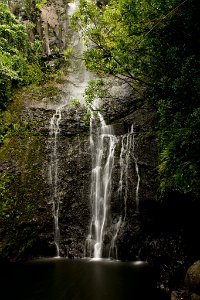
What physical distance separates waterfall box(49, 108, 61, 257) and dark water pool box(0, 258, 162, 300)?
1.60m

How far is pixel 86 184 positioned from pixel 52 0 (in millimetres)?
19220

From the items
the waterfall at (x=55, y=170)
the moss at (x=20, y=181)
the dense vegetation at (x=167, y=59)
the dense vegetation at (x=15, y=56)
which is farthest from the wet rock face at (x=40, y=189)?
the dense vegetation at (x=167, y=59)

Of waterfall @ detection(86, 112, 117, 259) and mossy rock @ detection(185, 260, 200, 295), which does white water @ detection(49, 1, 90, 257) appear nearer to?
waterfall @ detection(86, 112, 117, 259)

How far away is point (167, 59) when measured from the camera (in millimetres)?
7996

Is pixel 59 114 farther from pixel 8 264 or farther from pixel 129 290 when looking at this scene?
pixel 129 290

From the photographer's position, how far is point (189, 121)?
6.81 metres

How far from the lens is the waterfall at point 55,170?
12455mm

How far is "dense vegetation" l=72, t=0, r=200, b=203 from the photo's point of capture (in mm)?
6961

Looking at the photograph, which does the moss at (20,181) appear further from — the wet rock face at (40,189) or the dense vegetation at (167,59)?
the dense vegetation at (167,59)

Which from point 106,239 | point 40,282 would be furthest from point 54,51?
point 40,282

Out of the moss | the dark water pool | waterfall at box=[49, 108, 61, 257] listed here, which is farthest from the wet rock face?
the dark water pool

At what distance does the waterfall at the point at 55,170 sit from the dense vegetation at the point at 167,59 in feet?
16.6

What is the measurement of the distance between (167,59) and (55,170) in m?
7.69

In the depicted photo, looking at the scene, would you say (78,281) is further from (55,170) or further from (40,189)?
(55,170)
